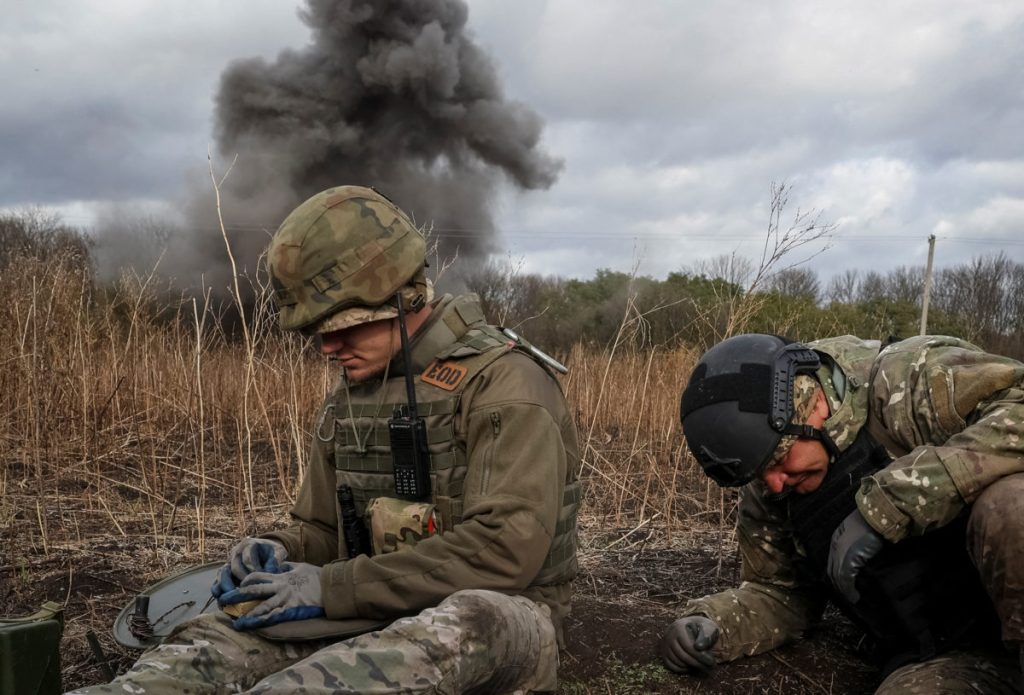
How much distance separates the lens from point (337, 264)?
2240 mm

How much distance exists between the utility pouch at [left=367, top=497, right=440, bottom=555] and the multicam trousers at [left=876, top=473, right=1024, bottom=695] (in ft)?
4.19

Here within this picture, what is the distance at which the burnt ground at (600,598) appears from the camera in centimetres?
260

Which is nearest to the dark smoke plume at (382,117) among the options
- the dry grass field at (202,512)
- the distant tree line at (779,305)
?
the distant tree line at (779,305)

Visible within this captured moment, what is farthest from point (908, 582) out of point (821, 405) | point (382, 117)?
point (382, 117)

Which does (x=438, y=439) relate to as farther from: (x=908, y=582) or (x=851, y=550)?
(x=908, y=582)

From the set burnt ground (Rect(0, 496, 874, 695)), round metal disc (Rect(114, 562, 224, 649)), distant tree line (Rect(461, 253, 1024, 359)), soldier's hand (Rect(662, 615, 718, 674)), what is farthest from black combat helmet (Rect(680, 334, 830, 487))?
distant tree line (Rect(461, 253, 1024, 359))

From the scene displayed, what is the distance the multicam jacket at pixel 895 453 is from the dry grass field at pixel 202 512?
7.6 inches

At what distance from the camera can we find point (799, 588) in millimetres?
2732

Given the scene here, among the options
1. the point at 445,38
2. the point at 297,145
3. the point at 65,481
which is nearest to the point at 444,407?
the point at 65,481

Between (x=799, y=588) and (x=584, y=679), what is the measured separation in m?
0.77

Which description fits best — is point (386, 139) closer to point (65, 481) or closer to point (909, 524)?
point (65, 481)

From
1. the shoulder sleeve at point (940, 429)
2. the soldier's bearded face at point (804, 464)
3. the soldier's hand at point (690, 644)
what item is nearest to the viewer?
the shoulder sleeve at point (940, 429)

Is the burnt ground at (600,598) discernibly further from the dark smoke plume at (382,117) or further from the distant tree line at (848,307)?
the dark smoke plume at (382,117)

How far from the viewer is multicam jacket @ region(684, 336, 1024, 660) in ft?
6.70
